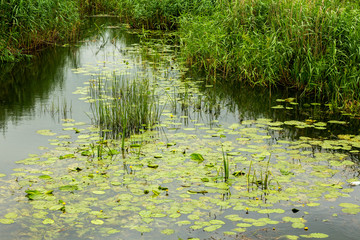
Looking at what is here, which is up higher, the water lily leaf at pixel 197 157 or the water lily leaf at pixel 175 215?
the water lily leaf at pixel 197 157

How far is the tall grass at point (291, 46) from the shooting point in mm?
6910

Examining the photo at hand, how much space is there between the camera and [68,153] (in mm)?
4855

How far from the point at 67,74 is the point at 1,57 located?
1.40 m

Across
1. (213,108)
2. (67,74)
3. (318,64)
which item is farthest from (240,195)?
(67,74)

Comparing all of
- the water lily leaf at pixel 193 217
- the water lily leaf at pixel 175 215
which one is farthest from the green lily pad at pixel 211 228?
the water lily leaf at pixel 175 215

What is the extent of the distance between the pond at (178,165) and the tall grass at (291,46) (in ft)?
1.10

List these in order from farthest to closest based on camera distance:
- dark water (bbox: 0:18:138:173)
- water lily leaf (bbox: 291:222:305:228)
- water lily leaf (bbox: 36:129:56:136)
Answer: water lily leaf (bbox: 36:129:56:136) → dark water (bbox: 0:18:138:173) → water lily leaf (bbox: 291:222:305:228)

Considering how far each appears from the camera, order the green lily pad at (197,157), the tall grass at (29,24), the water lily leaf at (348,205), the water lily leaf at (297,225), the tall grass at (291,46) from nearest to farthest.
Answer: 1. the water lily leaf at (297,225)
2. the water lily leaf at (348,205)
3. the green lily pad at (197,157)
4. the tall grass at (291,46)
5. the tall grass at (29,24)

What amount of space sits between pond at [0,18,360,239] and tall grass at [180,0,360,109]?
33 cm

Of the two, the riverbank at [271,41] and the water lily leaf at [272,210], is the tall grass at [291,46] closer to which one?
the riverbank at [271,41]

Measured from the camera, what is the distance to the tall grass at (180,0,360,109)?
22.7ft

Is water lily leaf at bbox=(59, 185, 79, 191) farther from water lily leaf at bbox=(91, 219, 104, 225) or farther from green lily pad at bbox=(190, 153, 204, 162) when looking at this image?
green lily pad at bbox=(190, 153, 204, 162)

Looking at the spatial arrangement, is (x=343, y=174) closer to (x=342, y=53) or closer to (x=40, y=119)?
(x=342, y=53)

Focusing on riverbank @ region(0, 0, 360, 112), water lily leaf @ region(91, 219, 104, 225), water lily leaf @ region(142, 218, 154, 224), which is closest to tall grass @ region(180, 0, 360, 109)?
riverbank @ region(0, 0, 360, 112)
